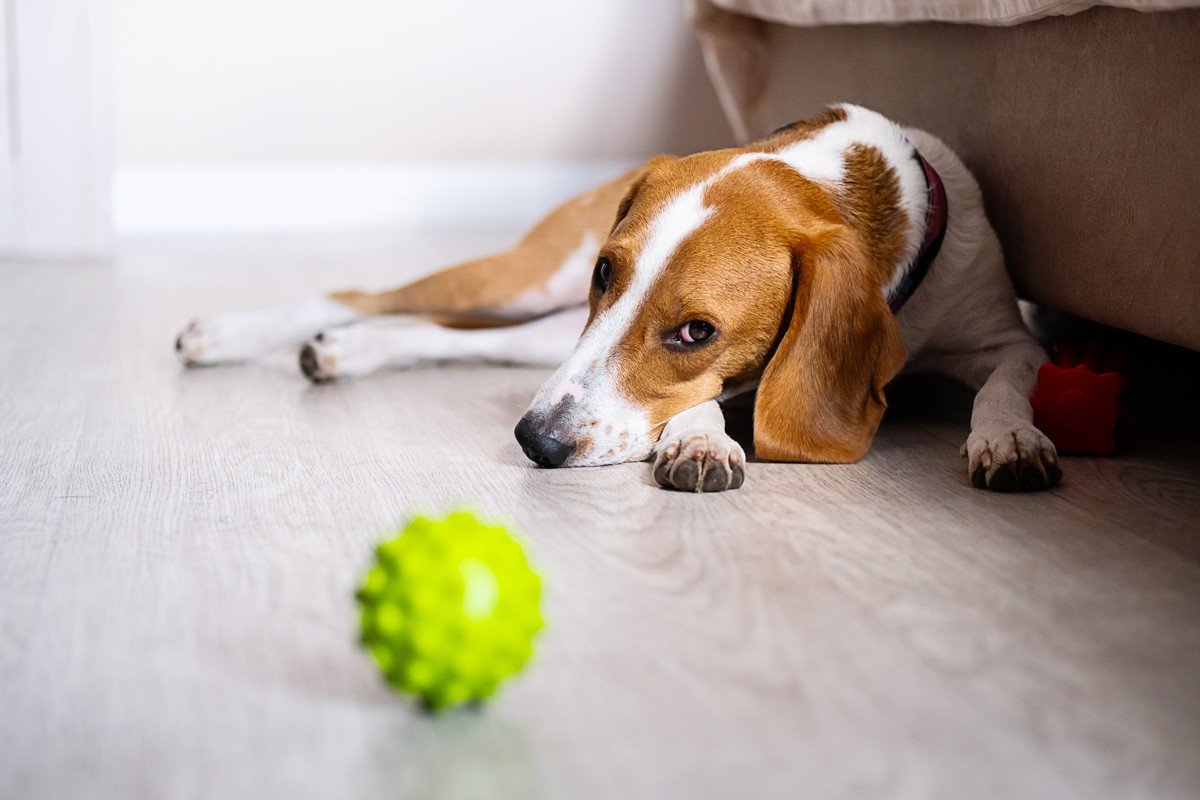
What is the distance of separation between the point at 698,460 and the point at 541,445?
25cm

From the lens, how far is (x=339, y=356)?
2594mm

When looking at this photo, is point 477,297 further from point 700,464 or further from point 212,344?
point 700,464

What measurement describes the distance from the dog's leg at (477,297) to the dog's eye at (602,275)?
2.03ft

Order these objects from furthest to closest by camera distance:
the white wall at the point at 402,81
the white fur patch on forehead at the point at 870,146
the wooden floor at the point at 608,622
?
the white wall at the point at 402,81, the white fur patch on forehead at the point at 870,146, the wooden floor at the point at 608,622

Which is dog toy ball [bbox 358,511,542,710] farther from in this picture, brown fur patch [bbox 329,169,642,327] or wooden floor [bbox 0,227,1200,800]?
brown fur patch [bbox 329,169,642,327]

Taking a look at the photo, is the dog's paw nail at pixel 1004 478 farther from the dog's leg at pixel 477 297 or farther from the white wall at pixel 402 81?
the white wall at pixel 402 81

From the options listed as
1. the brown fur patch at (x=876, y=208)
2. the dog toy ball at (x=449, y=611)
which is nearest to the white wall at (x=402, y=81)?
the brown fur patch at (x=876, y=208)

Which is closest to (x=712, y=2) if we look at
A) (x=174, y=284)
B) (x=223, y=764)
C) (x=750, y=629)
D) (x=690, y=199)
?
(x=690, y=199)

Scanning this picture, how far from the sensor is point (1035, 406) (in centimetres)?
208

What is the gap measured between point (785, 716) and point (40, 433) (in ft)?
5.04

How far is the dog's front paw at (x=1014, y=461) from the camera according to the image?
1840 mm

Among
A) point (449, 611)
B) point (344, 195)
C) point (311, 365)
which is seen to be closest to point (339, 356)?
point (311, 365)

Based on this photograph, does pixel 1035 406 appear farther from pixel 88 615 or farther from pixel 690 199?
pixel 88 615

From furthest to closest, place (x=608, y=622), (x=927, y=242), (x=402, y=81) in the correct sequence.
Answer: (x=402, y=81), (x=927, y=242), (x=608, y=622)
